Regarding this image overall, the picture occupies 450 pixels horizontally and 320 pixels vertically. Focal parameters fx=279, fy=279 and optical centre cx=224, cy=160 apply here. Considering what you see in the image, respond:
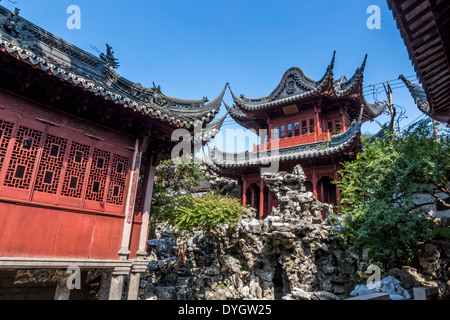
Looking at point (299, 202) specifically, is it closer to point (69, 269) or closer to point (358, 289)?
point (358, 289)

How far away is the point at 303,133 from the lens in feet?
50.5

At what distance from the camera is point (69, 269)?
486 centimetres

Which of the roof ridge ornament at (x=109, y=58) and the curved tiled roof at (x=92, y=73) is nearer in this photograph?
the curved tiled roof at (x=92, y=73)

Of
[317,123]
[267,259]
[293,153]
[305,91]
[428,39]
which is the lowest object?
[267,259]

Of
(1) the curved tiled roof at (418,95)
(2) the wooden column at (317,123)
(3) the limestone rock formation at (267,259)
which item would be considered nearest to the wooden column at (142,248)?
(3) the limestone rock formation at (267,259)

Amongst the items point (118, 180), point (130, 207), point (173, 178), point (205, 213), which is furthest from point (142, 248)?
point (173, 178)

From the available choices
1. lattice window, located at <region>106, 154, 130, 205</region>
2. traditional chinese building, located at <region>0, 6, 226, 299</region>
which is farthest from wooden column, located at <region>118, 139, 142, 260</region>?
lattice window, located at <region>106, 154, 130, 205</region>

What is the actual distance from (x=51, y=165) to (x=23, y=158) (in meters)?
0.43

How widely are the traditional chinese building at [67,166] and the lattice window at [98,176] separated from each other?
2 centimetres

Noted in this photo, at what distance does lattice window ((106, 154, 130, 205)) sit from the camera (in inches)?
226

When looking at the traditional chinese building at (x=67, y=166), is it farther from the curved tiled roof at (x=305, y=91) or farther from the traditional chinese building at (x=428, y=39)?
the curved tiled roof at (x=305, y=91)

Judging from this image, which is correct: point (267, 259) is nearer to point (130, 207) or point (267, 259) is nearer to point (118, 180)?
point (130, 207)

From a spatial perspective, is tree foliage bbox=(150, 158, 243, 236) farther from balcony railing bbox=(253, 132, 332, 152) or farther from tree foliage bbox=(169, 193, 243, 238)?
balcony railing bbox=(253, 132, 332, 152)

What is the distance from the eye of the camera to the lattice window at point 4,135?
15.3 ft
